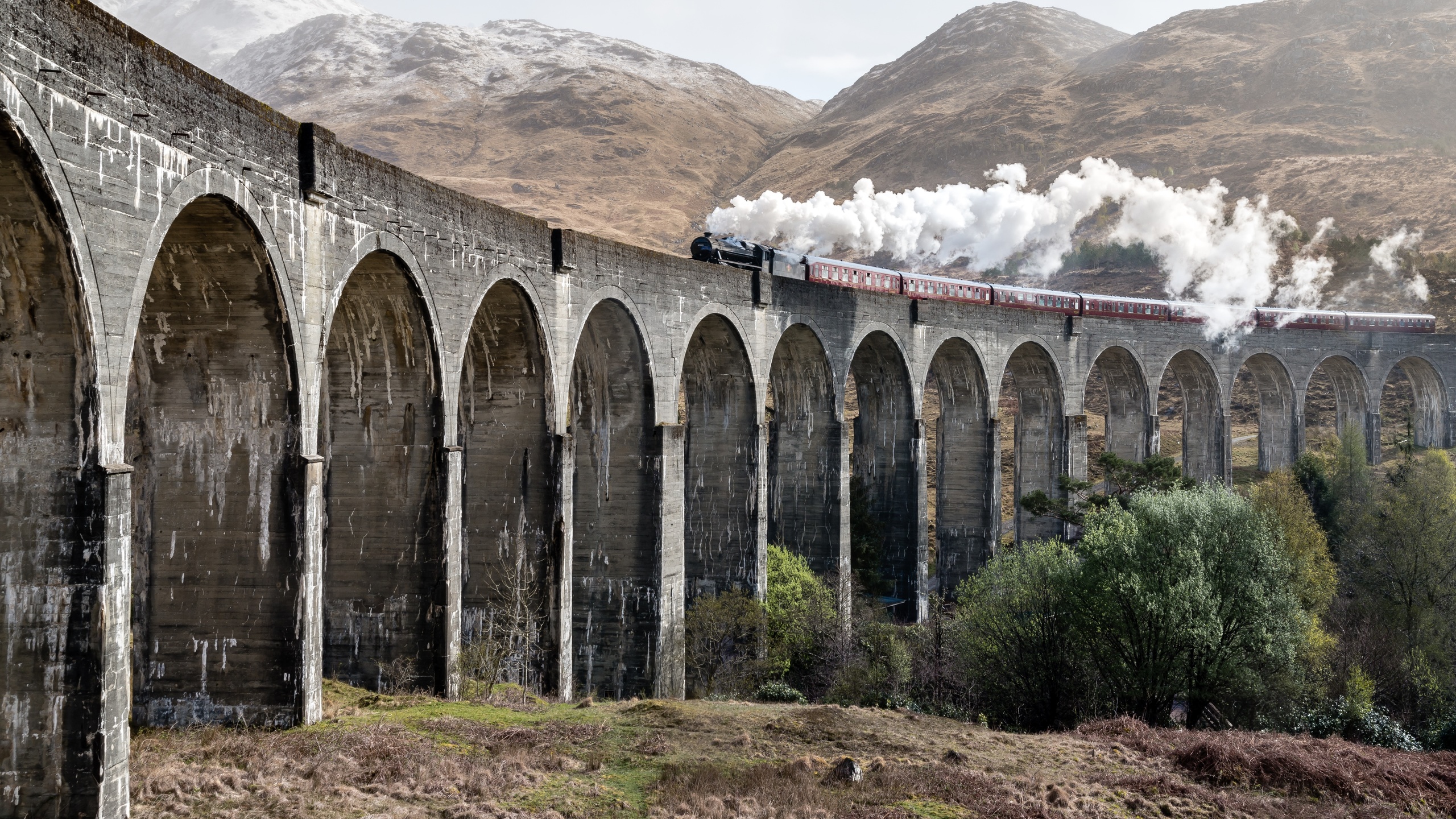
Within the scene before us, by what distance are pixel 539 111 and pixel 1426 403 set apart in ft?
418

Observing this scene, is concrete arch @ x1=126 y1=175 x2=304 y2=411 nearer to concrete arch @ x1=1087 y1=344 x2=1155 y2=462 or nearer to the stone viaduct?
the stone viaduct

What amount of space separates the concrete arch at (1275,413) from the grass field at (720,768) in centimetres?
3573

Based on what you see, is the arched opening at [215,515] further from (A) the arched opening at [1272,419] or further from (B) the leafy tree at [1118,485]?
(A) the arched opening at [1272,419]

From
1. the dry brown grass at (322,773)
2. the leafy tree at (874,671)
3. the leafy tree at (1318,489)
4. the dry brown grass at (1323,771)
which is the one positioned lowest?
the leafy tree at (874,671)

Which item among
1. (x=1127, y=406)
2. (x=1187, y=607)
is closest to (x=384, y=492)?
(x=1187, y=607)

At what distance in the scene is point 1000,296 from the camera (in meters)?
40.0

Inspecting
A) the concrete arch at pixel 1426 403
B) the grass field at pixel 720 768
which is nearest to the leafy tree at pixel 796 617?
the grass field at pixel 720 768

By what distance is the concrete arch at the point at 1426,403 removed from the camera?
54062 millimetres

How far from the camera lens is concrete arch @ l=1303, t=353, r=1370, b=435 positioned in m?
51.8

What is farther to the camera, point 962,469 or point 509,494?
point 962,469

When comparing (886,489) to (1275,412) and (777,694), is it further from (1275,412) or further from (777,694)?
(1275,412)

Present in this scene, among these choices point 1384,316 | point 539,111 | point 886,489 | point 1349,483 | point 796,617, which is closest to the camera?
point 796,617

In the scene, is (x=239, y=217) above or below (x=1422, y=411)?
above

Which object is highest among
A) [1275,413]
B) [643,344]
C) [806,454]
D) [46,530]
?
[643,344]
